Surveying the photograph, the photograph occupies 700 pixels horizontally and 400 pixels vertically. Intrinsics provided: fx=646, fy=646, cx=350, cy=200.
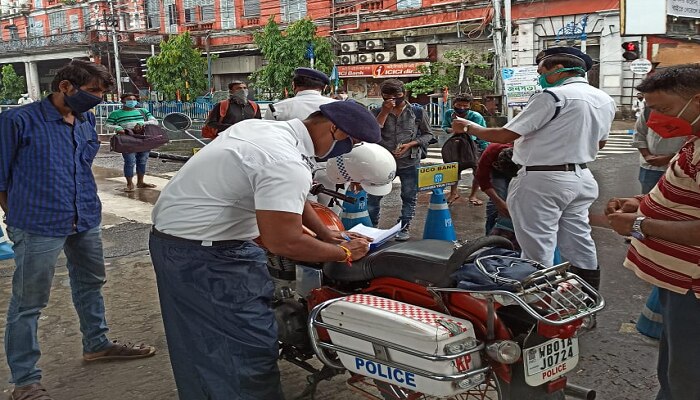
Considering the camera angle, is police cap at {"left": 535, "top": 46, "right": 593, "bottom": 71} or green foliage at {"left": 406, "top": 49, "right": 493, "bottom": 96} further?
green foliage at {"left": 406, "top": 49, "right": 493, "bottom": 96}

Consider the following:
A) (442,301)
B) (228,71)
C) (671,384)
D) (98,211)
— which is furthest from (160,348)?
(228,71)

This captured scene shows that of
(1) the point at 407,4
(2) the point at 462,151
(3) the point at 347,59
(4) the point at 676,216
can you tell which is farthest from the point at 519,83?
(4) the point at 676,216

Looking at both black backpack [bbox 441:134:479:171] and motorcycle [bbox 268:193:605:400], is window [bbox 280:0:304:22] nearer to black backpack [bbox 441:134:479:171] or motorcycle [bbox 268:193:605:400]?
black backpack [bbox 441:134:479:171]

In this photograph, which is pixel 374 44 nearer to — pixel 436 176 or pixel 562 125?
pixel 436 176

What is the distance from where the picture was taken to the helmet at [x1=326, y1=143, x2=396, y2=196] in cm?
436

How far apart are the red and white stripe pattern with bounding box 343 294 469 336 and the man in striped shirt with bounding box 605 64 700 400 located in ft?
2.72

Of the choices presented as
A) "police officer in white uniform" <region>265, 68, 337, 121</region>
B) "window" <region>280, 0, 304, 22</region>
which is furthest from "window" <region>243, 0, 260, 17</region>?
"police officer in white uniform" <region>265, 68, 337, 121</region>

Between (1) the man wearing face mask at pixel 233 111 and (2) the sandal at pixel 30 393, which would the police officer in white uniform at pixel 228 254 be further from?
(1) the man wearing face mask at pixel 233 111

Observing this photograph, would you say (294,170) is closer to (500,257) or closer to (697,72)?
(500,257)

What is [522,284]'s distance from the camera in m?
2.55

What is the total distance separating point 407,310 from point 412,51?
23245mm

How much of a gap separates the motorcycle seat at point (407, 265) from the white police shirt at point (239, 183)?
0.54 metres

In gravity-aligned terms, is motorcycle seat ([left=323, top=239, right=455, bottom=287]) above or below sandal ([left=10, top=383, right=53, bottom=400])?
above

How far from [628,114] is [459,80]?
590 cm
